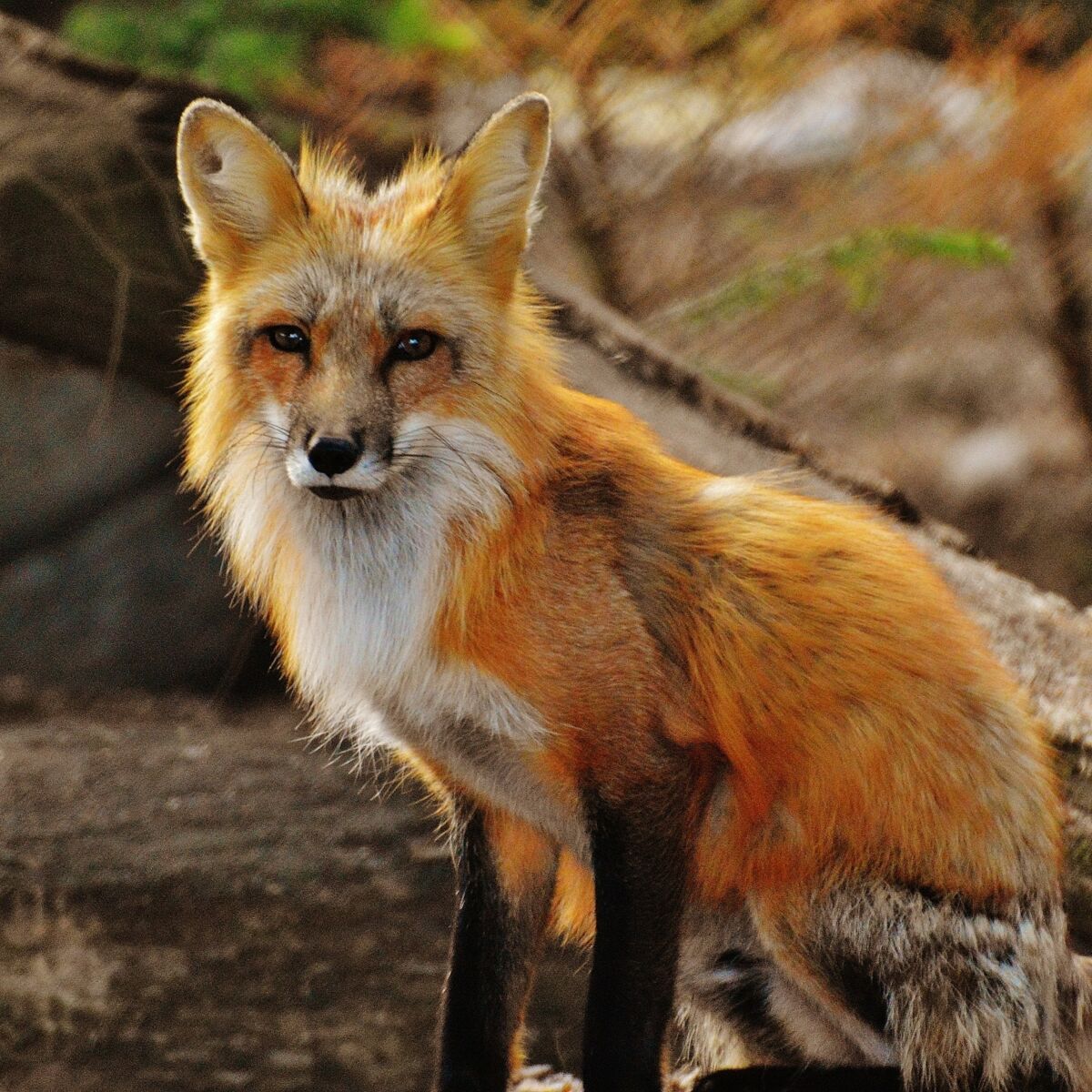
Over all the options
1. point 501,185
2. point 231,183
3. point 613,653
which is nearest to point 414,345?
point 501,185

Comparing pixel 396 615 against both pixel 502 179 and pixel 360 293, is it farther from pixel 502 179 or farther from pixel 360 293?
pixel 502 179

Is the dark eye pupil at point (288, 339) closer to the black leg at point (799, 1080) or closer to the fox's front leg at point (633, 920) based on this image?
the fox's front leg at point (633, 920)

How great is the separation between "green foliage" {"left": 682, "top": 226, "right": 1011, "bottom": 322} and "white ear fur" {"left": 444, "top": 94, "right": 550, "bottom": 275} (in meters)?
3.29

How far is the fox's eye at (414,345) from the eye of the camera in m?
2.72

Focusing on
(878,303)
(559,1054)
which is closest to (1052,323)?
(878,303)

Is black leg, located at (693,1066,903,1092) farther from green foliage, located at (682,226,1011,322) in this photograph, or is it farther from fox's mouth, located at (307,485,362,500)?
green foliage, located at (682,226,1011,322)

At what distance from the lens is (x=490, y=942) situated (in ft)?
10.5

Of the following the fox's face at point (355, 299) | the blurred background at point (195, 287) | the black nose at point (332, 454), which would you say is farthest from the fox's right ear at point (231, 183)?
the blurred background at point (195, 287)

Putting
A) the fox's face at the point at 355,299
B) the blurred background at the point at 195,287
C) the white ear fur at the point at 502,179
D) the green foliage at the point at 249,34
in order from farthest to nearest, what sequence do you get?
the green foliage at the point at 249,34, the blurred background at the point at 195,287, the white ear fur at the point at 502,179, the fox's face at the point at 355,299

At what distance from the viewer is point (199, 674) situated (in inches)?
257

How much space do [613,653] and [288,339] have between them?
962 mm

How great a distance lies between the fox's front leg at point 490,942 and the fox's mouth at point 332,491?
3.11 feet

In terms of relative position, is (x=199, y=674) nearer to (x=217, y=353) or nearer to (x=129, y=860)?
(x=129, y=860)

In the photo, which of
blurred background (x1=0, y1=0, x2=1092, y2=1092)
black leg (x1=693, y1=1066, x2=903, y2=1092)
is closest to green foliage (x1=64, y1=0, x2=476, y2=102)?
blurred background (x1=0, y1=0, x2=1092, y2=1092)
